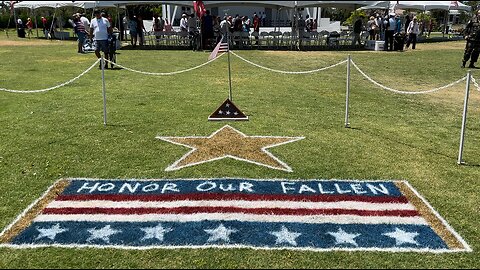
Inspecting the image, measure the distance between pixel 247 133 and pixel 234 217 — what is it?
3.31m

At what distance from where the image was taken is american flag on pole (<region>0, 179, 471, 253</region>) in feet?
13.8

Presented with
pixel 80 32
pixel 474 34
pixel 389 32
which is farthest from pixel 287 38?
pixel 474 34

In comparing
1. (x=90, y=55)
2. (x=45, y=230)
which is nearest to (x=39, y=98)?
(x=45, y=230)

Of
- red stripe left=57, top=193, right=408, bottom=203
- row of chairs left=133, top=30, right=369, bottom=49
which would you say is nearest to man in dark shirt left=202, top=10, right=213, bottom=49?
row of chairs left=133, top=30, right=369, bottom=49

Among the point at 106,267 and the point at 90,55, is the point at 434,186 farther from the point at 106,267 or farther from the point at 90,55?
the point at 90,55

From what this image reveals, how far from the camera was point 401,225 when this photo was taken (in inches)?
180

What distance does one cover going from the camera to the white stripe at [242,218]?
4.63m

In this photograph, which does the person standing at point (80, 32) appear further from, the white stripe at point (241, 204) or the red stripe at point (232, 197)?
the white stripe at point (241, 204)

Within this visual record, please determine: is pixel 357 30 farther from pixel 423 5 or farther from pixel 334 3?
pixel 423 5

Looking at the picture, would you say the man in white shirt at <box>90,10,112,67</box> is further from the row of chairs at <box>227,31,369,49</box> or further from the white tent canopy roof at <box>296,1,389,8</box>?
the white tent canopy roof at <box>296,1,389,8</box>

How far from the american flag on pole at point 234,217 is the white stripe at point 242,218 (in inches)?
0.4

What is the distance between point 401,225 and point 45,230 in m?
3.67

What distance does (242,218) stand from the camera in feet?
15.4

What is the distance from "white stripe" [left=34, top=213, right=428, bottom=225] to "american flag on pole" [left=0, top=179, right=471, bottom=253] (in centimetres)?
1
